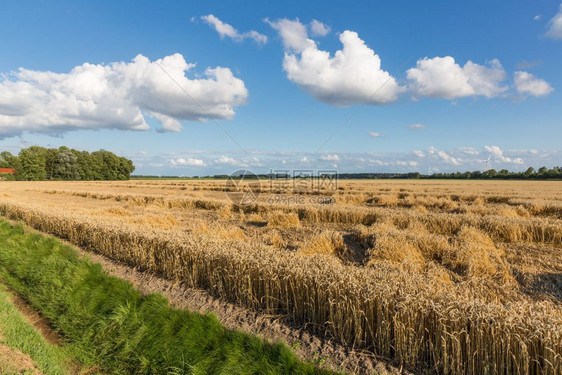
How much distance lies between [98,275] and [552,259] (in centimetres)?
1348

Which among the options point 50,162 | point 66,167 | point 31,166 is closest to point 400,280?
point 66,167

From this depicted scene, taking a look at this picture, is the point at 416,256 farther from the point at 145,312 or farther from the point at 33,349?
the point at 33,349

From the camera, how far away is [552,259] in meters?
8.57

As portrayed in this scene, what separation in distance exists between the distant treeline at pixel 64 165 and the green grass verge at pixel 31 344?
121m

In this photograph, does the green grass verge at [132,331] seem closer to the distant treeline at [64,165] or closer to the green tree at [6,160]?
the distant treeline at [64,165]

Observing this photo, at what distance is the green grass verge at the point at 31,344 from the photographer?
476 centimetres

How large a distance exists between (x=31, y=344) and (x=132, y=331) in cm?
192

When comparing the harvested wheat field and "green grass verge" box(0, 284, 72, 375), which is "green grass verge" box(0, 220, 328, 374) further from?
the harvested wheat field

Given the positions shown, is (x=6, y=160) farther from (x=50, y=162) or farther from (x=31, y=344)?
(x=31, y=344)

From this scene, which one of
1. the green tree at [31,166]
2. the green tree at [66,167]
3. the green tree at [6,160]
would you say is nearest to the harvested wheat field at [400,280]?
the green tree at [66,167]

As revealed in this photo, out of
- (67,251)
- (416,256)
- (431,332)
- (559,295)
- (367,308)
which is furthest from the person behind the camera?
(67,251)

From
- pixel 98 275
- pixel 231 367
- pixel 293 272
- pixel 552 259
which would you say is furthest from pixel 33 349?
pixel 552 259

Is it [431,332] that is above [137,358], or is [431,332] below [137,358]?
above

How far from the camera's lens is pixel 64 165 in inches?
4021
